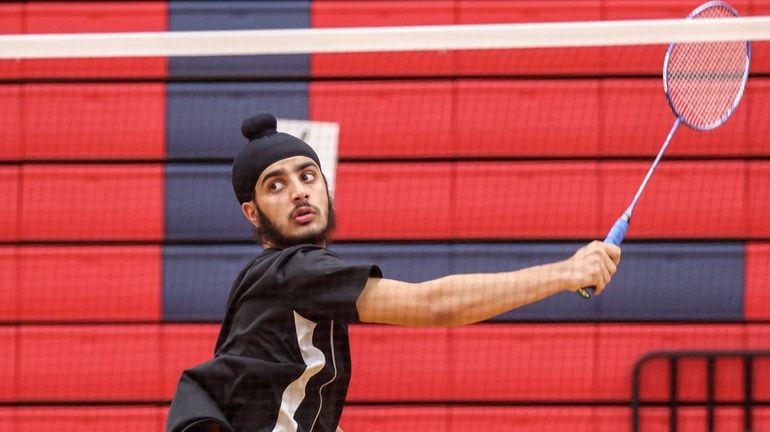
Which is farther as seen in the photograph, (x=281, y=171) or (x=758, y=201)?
(x=758, y=201)

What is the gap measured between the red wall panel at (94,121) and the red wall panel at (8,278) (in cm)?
44

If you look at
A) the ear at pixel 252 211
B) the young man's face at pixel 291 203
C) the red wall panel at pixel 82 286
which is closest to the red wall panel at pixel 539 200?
the red wall panel at pixel 82 286

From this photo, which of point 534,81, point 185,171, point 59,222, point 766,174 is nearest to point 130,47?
point 185,171

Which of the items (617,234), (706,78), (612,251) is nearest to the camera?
(612,251)

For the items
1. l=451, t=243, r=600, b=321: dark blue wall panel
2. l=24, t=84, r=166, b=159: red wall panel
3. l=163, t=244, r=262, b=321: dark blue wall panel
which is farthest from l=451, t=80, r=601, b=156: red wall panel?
l=24, t=84, r=166, b=159: red wall panel

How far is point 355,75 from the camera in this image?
4504mm

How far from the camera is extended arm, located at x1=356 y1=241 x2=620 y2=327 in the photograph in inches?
79.2

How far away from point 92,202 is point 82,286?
0.38 metres

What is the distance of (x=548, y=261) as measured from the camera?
4414mm

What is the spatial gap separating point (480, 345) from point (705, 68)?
1.57 m

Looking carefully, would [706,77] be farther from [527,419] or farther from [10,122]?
[10,122]

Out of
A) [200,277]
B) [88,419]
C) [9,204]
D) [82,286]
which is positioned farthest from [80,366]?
[9,204]

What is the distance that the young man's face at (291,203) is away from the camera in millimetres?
2381

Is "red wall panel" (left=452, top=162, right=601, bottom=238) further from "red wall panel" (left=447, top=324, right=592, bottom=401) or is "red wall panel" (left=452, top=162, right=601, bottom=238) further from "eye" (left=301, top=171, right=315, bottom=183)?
"eye" (left=301, top=171, right=315, bottom=183)
